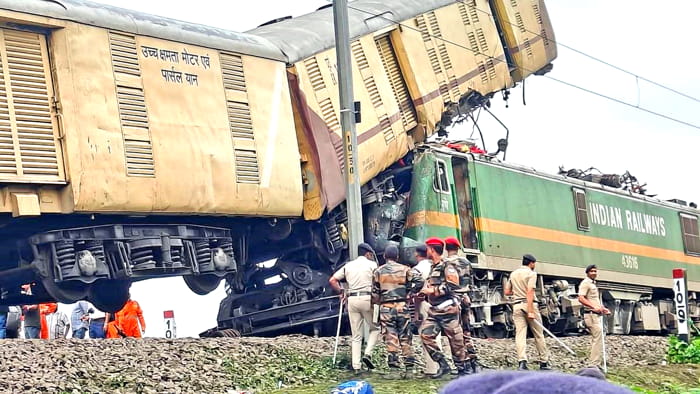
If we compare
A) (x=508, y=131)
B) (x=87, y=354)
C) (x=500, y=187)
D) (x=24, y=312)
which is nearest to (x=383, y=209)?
(x=500, y=187)

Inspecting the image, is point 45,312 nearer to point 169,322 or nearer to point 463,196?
point 169,322

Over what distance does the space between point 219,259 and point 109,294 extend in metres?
1.34

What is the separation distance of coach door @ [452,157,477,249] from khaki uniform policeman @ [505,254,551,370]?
Answer: 13.3 feet

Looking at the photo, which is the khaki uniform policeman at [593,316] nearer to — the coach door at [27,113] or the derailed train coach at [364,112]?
the derailed train coach at [364,112]

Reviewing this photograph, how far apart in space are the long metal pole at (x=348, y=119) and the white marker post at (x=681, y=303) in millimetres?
5514

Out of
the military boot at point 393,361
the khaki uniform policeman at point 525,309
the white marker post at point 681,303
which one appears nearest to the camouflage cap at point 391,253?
the military boot at point 393,361

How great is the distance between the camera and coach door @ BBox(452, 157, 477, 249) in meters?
16.7

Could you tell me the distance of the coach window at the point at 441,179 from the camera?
52.4 feet

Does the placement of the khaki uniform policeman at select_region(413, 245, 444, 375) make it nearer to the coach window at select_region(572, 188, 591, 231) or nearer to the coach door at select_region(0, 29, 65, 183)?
the coach door at select_region(0, 29, 65, 183)

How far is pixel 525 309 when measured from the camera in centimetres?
1250

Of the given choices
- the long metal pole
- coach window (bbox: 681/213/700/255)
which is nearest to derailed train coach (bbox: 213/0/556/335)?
the long metal pole

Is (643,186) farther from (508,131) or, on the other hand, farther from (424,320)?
(424,320)

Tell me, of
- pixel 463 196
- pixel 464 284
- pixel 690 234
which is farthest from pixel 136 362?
pixel 690 234

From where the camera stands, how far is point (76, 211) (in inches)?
430
